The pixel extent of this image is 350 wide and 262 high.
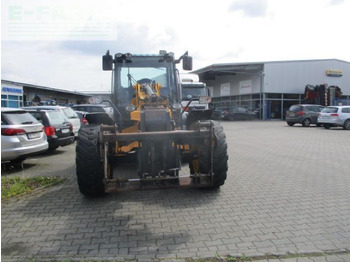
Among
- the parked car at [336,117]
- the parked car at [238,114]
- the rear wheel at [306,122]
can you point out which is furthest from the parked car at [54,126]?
the parked car at [238,114]

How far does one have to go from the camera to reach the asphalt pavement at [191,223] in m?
3.47

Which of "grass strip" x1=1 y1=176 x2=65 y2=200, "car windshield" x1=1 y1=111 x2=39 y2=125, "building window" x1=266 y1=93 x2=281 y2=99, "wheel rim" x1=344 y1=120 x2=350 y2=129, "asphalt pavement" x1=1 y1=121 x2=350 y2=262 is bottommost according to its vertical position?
"asphalt pavement" x1=1 y1=121 x2=350 y2=262

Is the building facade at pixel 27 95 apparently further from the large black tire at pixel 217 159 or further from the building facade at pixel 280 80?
the building facade at pixel 280 80

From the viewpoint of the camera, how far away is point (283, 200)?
5184 millimetres

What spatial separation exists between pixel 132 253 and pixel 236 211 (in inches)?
74.9

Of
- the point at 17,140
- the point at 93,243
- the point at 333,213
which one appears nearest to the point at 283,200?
the point at 333,213

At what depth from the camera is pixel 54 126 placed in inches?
385

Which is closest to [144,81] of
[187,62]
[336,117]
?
[187,62]

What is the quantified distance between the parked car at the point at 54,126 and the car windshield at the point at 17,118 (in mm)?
1586

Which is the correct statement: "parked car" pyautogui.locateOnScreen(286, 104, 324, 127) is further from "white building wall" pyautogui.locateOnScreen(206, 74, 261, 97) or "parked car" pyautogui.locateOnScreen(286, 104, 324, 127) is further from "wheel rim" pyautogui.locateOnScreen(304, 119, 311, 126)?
"white building wall" pyautogui.locateOnScreen(206, 74, 261, 97)

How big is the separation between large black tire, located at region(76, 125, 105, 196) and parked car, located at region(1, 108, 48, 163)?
305cm

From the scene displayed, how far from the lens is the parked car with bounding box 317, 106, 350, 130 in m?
19.7

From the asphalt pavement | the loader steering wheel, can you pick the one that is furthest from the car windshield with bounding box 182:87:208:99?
the asphalt pavement

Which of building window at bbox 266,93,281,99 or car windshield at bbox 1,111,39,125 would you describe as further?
building window at bbox 266,93,281,99
